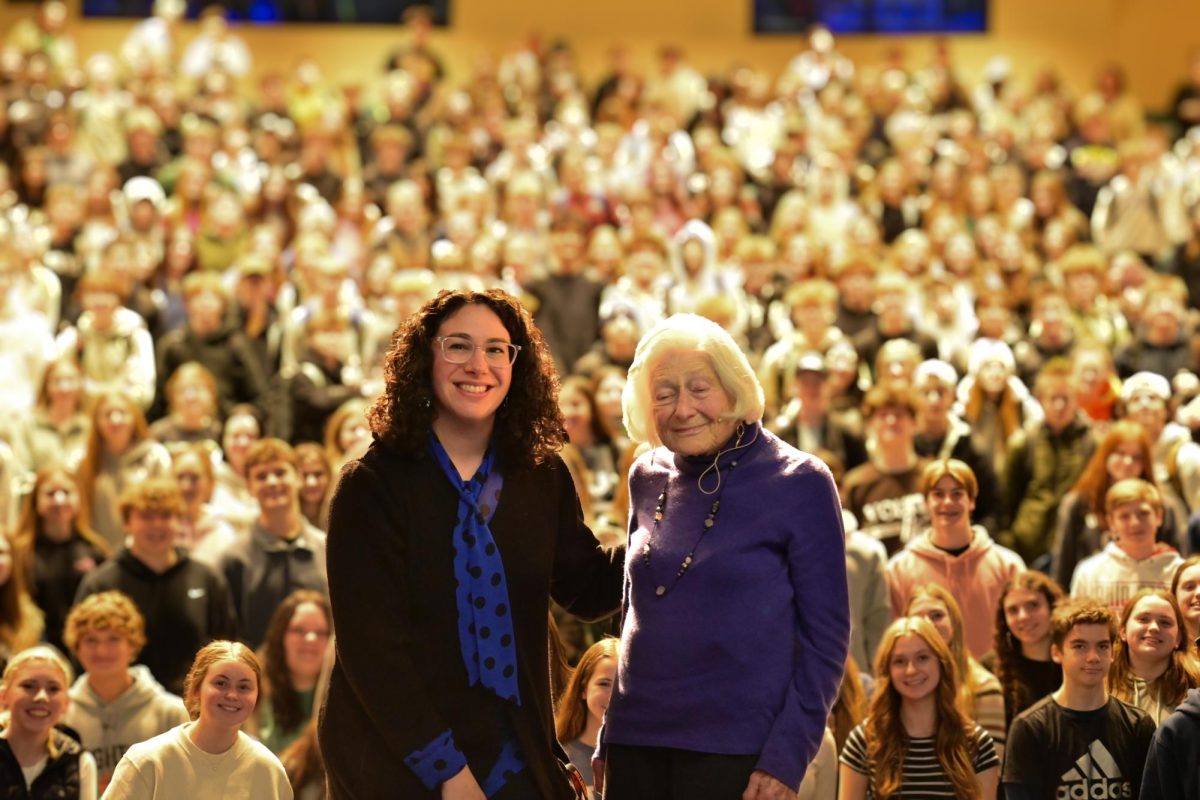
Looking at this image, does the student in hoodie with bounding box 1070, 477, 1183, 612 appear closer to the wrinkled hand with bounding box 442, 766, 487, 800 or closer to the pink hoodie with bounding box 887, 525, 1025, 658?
the pink hoodie with bounding box 887, 525, 1025, 658

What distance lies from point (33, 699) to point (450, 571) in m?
2.52

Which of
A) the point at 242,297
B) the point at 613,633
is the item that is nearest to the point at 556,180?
the point at 242,297

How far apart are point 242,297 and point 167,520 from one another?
3.61 meters

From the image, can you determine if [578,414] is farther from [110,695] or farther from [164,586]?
[110,695]

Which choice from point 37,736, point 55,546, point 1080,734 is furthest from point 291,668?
point 1080,734

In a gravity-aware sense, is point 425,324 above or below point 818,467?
above

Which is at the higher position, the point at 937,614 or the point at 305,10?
the point at 305,10

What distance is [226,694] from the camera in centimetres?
510

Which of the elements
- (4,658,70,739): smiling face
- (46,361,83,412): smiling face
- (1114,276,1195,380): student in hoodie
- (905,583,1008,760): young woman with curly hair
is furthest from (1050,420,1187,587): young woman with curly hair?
(46,361,83,412): smiling face

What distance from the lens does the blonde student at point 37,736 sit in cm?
571

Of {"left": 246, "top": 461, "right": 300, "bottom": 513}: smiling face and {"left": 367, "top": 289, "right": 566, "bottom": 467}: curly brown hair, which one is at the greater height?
{"left": 367, "top": 289, "right": 566, "bottom": 467}: curly brown hair

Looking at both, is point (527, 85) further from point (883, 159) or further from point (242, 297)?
point (242, 297)

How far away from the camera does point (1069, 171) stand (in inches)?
617

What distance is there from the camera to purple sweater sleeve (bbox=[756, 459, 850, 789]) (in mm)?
3637
